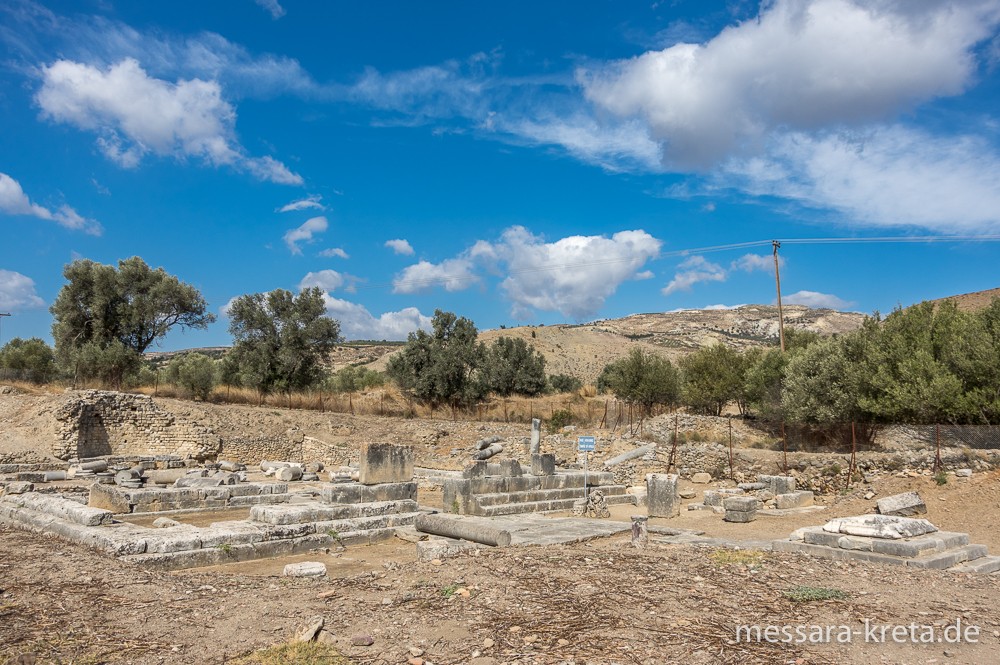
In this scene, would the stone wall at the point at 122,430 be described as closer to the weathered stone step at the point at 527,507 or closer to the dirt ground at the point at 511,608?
the weathered stone step at the point at 527,507

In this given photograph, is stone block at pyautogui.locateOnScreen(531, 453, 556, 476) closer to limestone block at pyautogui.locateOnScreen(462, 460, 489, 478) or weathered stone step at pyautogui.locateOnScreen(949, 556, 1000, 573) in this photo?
limestone block at pyautogui.locateOnScreen(462, 460, 489, 478)

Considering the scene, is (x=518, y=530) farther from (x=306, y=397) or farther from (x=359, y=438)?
(x=306, y=397)

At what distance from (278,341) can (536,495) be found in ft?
77.8

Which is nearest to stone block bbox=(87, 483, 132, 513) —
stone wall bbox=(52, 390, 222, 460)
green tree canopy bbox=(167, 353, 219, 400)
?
stone wall bbox=(52, 390, 222, 460)

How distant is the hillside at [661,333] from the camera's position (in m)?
73.6

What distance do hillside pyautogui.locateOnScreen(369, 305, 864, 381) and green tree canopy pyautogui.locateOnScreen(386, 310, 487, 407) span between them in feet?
73.8

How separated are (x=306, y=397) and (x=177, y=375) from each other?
1316cm

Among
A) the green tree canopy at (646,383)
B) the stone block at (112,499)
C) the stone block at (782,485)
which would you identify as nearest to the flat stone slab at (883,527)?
the stone block at (782,485)

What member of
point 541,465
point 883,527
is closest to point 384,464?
point 541,465

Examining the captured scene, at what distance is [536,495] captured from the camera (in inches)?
643

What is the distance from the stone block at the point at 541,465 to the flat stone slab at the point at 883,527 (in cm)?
968

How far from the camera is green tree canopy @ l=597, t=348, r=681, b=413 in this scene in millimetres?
34281

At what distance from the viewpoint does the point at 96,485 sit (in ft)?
43.9

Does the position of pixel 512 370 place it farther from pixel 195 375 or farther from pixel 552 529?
pixel 552 529
